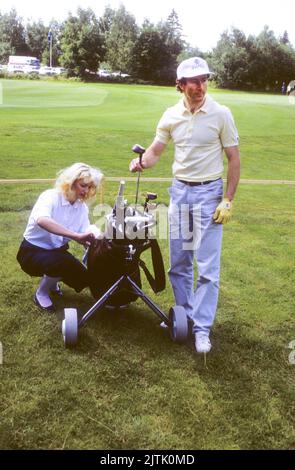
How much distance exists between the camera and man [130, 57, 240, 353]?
11.7 feet

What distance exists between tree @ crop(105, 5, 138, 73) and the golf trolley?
49524 millimetres

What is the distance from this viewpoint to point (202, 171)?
12.1 ft

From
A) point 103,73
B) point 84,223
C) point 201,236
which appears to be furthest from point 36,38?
point 201,236

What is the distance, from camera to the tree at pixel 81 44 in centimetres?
4816

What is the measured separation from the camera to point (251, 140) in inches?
611

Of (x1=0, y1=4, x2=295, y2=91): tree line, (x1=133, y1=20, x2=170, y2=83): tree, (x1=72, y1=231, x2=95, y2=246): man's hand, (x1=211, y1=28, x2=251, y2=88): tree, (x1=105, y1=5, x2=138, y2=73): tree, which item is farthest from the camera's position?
(x1=133, y1=20, x2=170, y2=83): tree

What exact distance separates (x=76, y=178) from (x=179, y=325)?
1350 millimetres

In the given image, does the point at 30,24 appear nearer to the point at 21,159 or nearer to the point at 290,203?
the point at 21,159

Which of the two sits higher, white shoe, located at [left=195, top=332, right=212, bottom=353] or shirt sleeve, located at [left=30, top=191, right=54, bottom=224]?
A: shirt sleeve, located at [left=30, top=191, right=54, bottom=224]

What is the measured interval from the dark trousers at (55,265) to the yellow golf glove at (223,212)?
3.77ft

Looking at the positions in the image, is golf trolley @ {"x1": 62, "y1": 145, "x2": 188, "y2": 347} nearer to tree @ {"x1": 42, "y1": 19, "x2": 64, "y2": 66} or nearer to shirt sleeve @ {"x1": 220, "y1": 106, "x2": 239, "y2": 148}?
shirt sleeve @ {"x1": 220, "y1": 106, "x2": 239, "y2": 148}

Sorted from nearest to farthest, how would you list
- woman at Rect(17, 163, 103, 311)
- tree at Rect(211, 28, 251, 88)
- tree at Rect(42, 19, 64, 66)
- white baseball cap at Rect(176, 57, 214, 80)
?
white baseball cap at Rect(176, 57, 214, 80), woman at Rect(17, 163, 103, 311), tree at Rect(211, 28, 251, 88), tree at Rect(42, 19, 64, 66)

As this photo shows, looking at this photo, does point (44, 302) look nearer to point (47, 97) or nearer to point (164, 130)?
point (164, 130)

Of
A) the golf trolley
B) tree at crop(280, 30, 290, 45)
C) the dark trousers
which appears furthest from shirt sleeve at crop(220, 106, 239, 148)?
tree at crop(280, 30, 290, 45)
